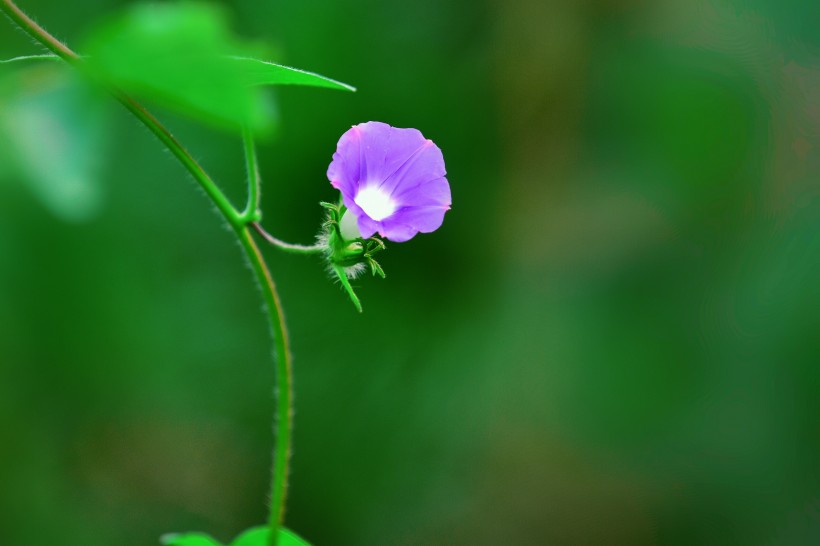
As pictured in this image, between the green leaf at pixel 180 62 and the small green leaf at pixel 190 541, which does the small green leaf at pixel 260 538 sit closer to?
the small green leaf at pixel 190 541

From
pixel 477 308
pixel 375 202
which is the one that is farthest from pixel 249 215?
pixel 477 308

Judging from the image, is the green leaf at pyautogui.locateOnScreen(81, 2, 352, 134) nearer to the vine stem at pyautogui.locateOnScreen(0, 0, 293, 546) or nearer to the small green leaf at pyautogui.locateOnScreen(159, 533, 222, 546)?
the vine stem at pyautogui.locateOnScreen(0, 0, 293, 546)

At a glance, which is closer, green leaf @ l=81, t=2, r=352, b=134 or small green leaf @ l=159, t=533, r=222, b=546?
green leaf @ l=81, t=2, r=352, b=134

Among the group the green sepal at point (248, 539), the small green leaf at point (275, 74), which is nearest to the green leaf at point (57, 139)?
the small green leaf at point (275, 74)

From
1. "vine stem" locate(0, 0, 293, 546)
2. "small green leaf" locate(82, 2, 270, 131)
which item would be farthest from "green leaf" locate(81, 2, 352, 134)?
"vine stem" locate(0, 0, 293, 546)

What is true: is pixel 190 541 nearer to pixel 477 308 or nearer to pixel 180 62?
pixel 180 62

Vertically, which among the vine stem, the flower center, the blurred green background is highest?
the blurred green background

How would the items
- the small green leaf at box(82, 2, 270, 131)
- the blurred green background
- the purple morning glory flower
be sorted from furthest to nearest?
the blurred green background, the purple morning glory flower, the small green leaf at box(82, 2, 270, 131)
